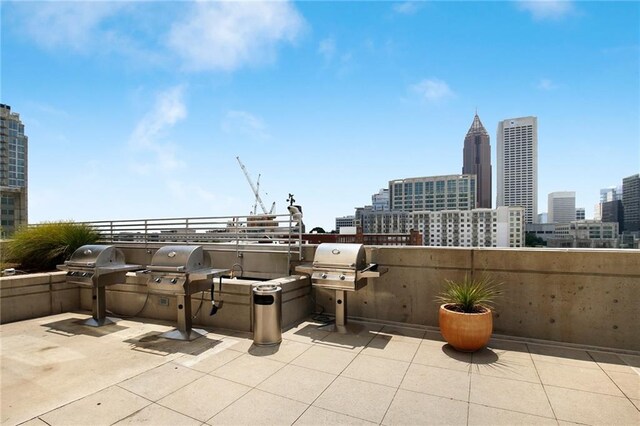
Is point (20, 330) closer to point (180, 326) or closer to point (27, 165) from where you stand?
point (180, 326)

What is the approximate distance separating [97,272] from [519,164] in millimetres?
170506

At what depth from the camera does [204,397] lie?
3.39 meters

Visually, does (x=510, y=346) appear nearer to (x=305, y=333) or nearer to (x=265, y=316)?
(x=305, y=333)

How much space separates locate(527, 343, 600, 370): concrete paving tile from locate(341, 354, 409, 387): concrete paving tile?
1952mm

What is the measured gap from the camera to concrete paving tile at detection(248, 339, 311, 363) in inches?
177

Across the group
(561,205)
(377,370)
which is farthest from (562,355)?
(561,205)

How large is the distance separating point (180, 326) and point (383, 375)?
3.36 meters

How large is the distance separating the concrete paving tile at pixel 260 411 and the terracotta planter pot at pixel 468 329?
2.44 m

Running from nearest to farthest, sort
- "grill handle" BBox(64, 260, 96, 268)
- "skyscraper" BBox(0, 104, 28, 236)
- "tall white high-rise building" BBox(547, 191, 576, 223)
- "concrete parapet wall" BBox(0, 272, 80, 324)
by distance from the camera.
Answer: "grill handle" BBox(64, 260, 96, 268) → "concrete parapet wall" BBox(0, 272, 80, 324) → "skyscraper" BBox(0, 104, 28, 236) → "tall white high-rise building" BBox(547, 191, 576, 223)

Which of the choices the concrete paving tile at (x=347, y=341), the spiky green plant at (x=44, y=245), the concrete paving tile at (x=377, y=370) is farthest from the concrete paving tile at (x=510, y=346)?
the spiky green plant at (x=44, y=245)

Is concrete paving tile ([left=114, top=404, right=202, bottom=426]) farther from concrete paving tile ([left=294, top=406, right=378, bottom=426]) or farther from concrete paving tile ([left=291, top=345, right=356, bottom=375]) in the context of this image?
concrete paving tile ([left=291, top=345, right=356, bottom=375])

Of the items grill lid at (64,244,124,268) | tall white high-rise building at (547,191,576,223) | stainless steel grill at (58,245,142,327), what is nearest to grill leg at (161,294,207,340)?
stainless steel grill at (58,245,142,327)

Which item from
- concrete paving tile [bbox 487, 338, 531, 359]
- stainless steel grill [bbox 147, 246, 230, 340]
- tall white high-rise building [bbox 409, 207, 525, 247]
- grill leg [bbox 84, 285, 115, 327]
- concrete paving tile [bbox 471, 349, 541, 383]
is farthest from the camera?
tall white high-rise building [bbox 409, 207, 525, 247]

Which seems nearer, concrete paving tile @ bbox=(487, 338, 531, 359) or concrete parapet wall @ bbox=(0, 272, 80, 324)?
concrete paving tile @ bbox=(487, 338, 531, 359)
